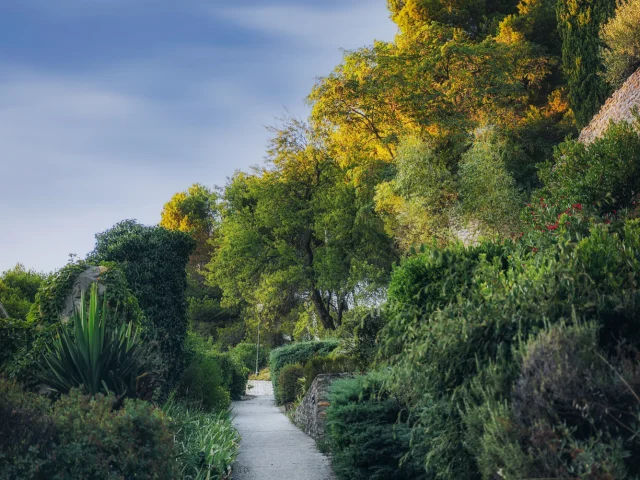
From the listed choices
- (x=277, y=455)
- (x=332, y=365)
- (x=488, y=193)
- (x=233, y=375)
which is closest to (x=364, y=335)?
(x=332, y=365)

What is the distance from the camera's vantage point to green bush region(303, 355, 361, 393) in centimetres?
1287

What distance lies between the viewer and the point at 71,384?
7.55 meters

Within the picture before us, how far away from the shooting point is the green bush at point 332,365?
12.9 meters

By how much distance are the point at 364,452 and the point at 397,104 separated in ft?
59.9

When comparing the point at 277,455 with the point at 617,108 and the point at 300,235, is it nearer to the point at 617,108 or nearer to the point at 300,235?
the point at 617,108

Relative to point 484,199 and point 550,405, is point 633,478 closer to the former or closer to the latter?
point 550,405

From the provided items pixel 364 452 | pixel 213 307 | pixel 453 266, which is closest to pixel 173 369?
pixel 364 452

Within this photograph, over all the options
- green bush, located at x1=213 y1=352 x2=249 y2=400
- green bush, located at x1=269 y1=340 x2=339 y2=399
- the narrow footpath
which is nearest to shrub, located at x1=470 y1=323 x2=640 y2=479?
the narrow footpath

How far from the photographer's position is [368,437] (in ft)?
24.4

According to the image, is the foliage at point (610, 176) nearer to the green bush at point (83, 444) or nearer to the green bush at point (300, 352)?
the green bush at point (83, 444)

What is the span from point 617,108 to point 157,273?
490 inches

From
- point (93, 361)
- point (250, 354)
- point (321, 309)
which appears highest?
point (321, 309)

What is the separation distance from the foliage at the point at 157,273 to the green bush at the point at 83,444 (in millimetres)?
7482

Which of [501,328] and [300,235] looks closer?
[501,328]
